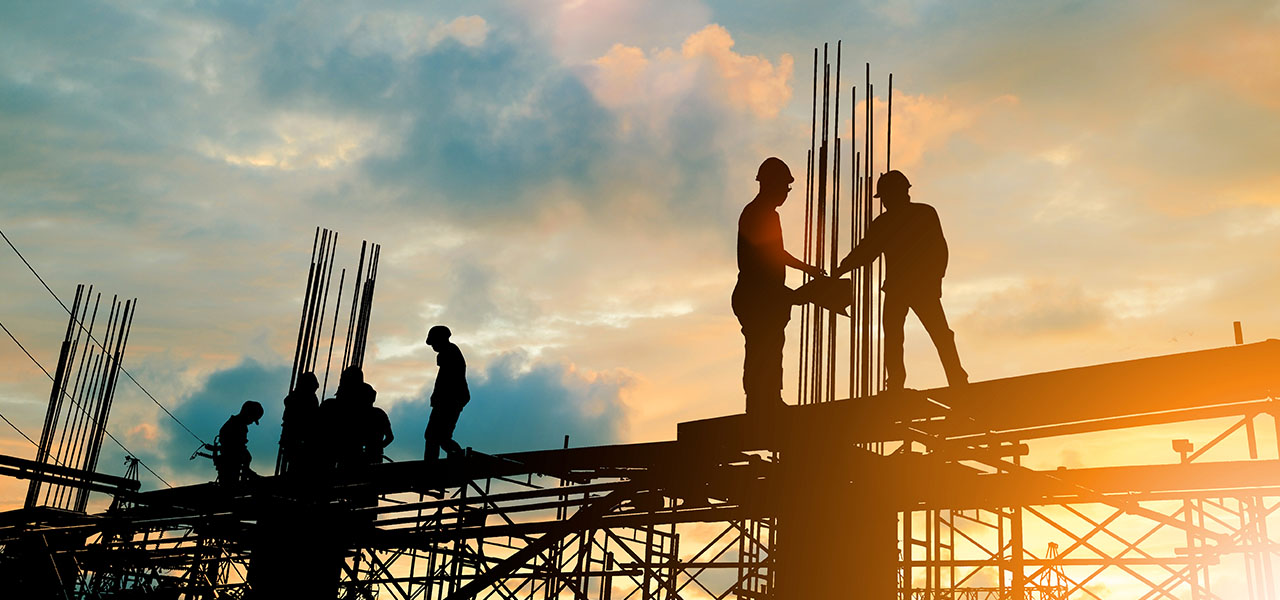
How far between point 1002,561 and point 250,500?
9501 mm

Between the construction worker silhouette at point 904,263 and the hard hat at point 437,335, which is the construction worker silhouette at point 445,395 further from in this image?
the construction worker silhouette at point 904,263

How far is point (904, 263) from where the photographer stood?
8.41m

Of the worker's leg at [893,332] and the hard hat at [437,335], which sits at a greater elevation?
the hard hat at [437,335]

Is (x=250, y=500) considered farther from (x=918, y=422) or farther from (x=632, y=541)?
(x=918, y=422)

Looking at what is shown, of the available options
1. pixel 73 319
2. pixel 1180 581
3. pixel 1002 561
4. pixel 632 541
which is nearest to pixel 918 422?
pixel 1002 561

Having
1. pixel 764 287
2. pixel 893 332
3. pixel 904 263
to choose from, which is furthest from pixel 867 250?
pixel 764 287

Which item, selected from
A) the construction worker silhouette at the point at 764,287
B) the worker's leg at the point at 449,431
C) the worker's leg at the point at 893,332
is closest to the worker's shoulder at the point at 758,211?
the construction worker silhouette at the point at 764,287

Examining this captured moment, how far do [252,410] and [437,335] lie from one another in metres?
5.03

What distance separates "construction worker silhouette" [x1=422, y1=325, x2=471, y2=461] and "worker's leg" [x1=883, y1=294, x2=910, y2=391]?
631cm

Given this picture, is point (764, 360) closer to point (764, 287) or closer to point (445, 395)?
point (764, 287)

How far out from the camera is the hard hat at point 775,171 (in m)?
8.45

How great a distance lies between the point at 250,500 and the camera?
541 inches

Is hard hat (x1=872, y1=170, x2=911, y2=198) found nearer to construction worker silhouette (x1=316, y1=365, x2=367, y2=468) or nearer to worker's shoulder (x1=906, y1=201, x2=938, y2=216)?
worker's shoulder (x1=906, y1=201, x2=938, y2=216)

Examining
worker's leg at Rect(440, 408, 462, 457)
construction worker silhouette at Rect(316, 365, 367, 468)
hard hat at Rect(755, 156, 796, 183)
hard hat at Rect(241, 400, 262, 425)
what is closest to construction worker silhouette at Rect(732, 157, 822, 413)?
hard hat at Rect(755, 156, 796, 183)
